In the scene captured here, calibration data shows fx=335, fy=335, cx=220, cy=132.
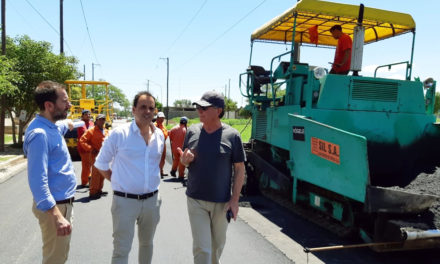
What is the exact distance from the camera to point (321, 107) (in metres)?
4.99

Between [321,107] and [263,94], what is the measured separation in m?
2.19

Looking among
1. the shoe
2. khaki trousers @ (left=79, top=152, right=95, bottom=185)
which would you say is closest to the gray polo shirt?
the shoe

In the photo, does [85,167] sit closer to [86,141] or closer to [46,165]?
[86,141]

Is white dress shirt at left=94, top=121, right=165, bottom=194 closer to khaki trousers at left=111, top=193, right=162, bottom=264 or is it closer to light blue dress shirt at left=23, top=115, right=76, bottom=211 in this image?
khaki trousers at left=111, top=193, right=162, bottom=264

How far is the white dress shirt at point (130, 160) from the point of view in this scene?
280 centimetres

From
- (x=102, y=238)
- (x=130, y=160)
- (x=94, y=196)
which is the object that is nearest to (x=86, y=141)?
(x=94, y=196)

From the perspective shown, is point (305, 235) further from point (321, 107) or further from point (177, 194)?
point (177, 194)

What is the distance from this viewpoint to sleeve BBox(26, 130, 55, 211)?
7.41ft

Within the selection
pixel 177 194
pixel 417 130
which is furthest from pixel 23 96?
pixel 417 130

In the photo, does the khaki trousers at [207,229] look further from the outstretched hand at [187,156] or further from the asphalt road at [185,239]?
the asphalt road at [185,239]

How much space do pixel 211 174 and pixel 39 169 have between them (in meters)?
1.30

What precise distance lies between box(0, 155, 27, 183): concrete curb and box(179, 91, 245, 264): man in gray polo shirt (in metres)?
7.34

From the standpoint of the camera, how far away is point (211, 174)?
2.86m

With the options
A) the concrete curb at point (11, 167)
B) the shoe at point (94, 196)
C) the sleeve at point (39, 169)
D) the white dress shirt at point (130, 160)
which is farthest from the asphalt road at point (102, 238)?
the concrete curb at point (11, 167)
